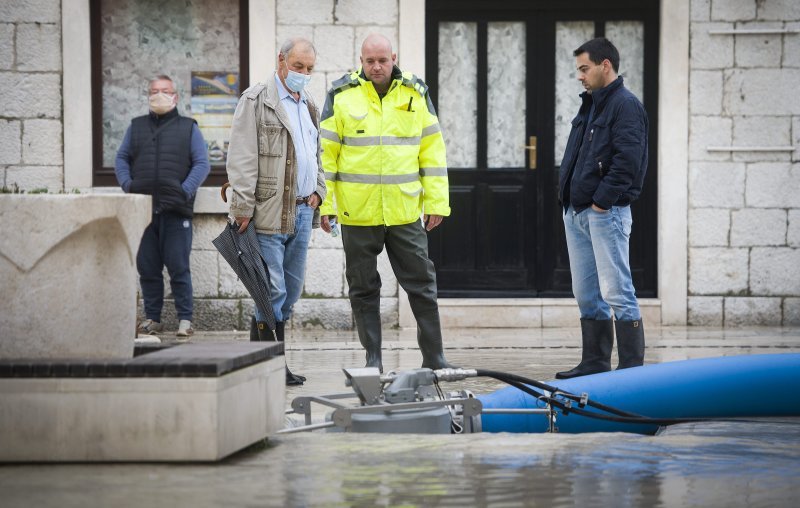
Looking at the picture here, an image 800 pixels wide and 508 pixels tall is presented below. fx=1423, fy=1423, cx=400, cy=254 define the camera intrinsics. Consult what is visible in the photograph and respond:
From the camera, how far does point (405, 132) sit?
26.8 ft

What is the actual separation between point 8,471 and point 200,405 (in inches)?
25.4

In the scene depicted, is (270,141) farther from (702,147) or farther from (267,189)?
(702,147)

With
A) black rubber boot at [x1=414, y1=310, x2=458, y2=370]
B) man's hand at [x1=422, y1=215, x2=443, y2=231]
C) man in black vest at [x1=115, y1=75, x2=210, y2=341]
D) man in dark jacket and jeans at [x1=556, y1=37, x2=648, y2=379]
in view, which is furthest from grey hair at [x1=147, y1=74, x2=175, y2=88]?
man in dark jacket and jeans at [x1=556, y1=37, x2=648, y2=379]

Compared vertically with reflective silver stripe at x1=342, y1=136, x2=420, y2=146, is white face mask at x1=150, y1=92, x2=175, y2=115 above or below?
above

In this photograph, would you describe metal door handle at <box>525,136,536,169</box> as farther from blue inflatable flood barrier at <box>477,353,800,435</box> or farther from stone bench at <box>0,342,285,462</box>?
stone bench at <box>0,342,285,462</box>

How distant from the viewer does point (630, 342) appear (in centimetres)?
818

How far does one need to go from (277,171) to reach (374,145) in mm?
574

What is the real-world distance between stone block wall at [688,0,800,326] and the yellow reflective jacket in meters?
4.72

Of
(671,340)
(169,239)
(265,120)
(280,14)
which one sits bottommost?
(671,340)

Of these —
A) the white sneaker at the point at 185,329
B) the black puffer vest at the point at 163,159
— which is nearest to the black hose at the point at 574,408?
the white sneaker at the point at 185,329

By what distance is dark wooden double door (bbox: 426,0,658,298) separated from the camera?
1260 cm

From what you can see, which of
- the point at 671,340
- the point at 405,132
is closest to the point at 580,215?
the point at 405,132

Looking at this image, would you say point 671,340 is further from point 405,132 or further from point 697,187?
point 405,132

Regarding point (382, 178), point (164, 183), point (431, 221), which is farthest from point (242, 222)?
point (164, 183)
